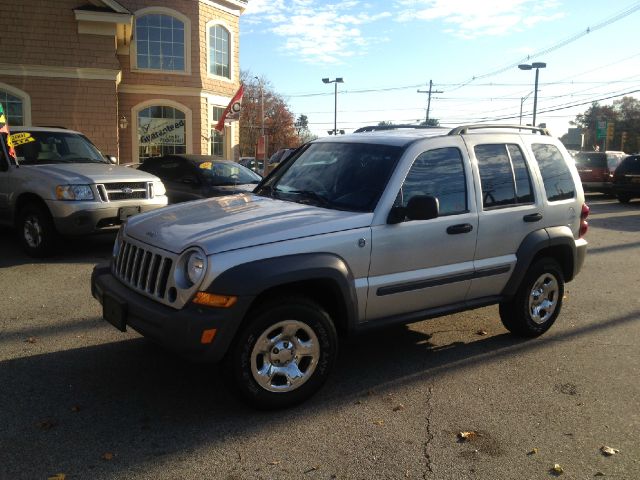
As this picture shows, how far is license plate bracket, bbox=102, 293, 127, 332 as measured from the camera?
3855 mm

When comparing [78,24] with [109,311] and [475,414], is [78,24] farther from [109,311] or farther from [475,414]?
[475,414]

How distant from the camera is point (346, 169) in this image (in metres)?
4.68

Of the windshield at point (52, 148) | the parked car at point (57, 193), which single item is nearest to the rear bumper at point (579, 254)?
the parked car at point (57, 193)

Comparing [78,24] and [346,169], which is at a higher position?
[78,24]

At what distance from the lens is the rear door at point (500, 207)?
4.80 m

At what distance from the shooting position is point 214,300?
139 inches

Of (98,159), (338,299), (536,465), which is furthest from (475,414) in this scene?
(98,159)

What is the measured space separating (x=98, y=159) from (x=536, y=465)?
8.31m

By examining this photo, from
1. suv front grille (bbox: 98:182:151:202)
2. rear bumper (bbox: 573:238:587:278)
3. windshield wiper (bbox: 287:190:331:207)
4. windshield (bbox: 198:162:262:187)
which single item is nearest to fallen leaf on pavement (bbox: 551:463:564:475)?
windshield wiper (bbox: 287:190:331:207)

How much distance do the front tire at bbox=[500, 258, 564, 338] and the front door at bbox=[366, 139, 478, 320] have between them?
80 centimetres

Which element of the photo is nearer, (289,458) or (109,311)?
(289,458)

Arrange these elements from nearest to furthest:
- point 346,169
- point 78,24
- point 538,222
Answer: point 346,169 → point 538,222 → point 78,24

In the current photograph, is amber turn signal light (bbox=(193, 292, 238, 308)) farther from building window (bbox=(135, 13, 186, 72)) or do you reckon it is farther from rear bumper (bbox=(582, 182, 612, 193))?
rear bumper (bbox=(582, 182, 612, 193))

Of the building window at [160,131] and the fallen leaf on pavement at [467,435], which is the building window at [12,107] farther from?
the fallen leaf on pavement at [467,435]
